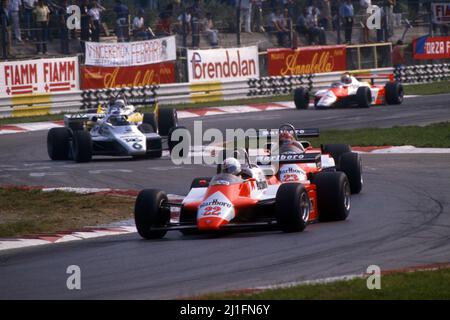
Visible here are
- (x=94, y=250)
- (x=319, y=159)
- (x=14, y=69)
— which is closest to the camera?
(x=94, y=250)

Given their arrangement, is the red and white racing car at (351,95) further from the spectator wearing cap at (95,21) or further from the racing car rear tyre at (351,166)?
the racing car rear tyre at (351,166)

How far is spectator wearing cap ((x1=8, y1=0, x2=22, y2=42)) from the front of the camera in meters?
34.6

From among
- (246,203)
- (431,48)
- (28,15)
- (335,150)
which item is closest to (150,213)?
(246,203)

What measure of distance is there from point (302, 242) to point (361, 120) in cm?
1832

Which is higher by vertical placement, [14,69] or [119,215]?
[14,69]

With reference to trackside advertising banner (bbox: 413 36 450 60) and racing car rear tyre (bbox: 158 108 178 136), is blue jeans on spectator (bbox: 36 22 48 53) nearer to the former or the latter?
racing car rear tyre (bbox: 158 108 178 136)

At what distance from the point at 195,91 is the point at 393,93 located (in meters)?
6.88

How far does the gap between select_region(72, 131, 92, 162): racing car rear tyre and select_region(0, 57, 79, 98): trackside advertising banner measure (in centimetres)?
1025

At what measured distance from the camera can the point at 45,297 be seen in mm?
9727

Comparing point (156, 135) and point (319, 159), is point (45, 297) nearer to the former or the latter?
point (319, 159)

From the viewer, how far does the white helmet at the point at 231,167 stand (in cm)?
1369

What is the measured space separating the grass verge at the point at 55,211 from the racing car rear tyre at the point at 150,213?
180 centimetres

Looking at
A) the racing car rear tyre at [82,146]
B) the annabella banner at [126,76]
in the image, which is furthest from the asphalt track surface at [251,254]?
A: the annabella banner at [126,76]
